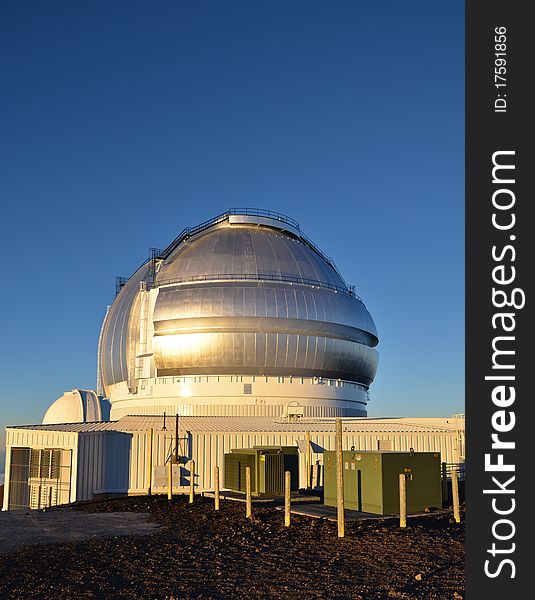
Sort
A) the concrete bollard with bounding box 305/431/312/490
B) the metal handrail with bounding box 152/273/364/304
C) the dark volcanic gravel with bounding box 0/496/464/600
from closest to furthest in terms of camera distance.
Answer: the dark volcanic gravel with bounding box 0/496/464/600
the concrete bollard with bounding box 305/431/312/490
the metal handrail with bounding box 152/273/364/304

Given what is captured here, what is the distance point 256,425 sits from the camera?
42469mm

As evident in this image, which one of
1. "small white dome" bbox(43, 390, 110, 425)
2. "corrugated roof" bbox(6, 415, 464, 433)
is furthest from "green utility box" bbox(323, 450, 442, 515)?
"small white dome" bbox(43, 390, 110, 425)

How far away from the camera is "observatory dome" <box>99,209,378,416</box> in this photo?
46969mm

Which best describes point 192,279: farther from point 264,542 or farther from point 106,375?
point 264,542

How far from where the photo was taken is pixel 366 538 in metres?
19.8

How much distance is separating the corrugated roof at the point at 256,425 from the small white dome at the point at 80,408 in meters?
18.5

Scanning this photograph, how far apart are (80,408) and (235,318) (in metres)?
23.2

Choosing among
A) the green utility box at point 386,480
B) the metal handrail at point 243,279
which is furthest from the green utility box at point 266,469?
the metal handrail at point 243,279

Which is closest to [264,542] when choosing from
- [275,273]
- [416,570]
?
[416,570]

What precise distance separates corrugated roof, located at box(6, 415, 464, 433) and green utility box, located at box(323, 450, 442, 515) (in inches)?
546

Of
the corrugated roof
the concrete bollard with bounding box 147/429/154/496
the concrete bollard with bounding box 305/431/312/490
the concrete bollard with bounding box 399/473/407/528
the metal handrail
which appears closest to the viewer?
the concrete bollard with bounding box 399/473/407/528

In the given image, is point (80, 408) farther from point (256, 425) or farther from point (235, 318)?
point (256, 425)

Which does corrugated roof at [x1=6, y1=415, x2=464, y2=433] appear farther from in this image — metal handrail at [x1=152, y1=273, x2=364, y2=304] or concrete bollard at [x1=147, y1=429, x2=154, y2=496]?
metal handrail at [x1=152, y1=273, x2=364, y2=304]

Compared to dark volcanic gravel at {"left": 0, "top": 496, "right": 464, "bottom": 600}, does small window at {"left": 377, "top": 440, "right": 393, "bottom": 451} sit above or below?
above
